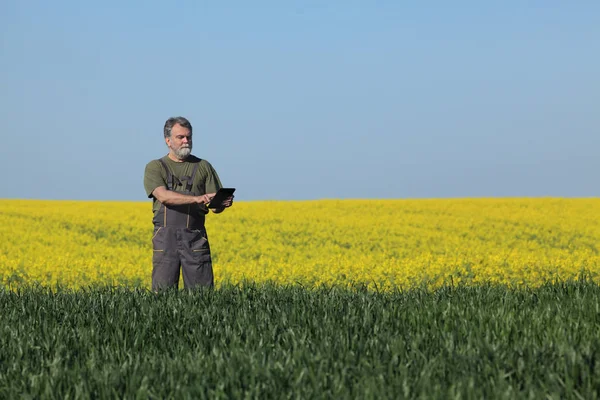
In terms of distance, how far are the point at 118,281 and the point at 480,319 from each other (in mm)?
8978

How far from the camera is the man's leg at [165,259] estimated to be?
8.47 m

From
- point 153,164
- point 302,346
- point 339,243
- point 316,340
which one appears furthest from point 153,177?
point 339,243

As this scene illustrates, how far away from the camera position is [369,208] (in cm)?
2811

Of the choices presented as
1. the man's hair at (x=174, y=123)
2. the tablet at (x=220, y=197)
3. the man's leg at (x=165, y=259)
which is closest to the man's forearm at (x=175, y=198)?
the tablet at (x=220, y=197)

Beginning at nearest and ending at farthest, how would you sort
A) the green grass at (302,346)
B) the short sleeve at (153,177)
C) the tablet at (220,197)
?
the green grass at (302,346), the tablet at (220,197), the short sleeve at (153,177)

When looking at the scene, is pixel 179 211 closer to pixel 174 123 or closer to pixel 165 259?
pixel 165 259

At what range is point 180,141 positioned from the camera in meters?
8.51

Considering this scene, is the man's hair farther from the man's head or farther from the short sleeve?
the short sleeve

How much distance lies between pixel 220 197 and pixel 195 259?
97 cm

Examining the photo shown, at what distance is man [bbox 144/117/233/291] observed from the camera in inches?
333

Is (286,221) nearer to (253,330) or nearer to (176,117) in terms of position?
(176,117)

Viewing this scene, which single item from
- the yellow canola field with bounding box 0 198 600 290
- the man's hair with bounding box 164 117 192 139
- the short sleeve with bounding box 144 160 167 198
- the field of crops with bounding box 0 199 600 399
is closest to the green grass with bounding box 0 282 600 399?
the field of crops with bounding box 0 199 600 399

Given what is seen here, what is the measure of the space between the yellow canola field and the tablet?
4510 millimetres

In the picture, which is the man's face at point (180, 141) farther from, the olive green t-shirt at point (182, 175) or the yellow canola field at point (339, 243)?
the yellow canola field at point (339, 243)
